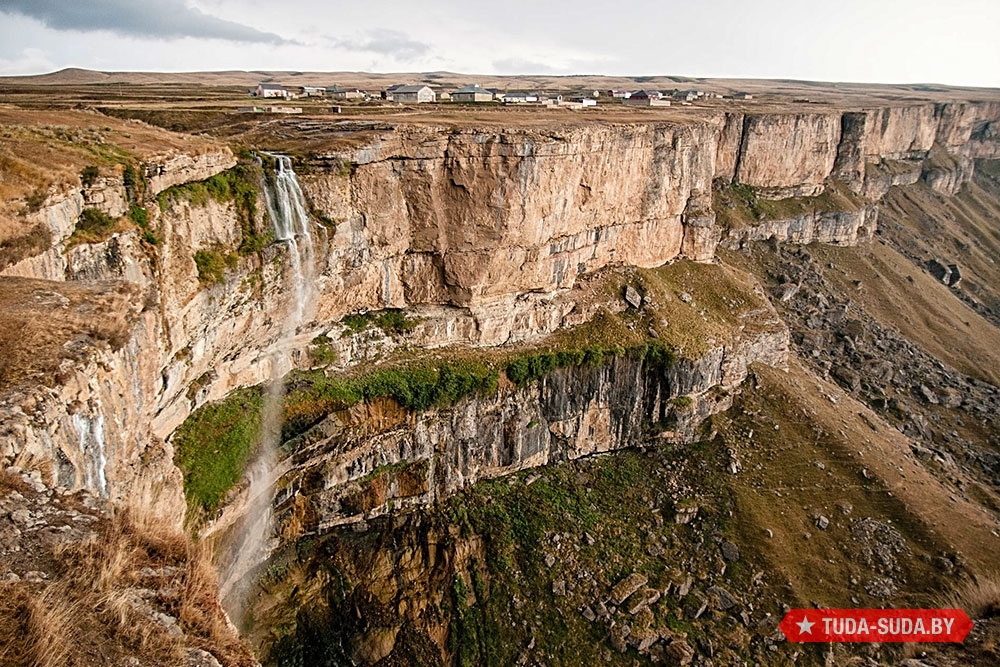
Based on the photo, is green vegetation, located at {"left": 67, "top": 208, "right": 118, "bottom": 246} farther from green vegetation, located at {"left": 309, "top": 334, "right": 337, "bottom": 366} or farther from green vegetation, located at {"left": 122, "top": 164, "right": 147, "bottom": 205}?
green vegetation, located at {"left": 309, "top": 334, "right": 337, "bottom": 366}

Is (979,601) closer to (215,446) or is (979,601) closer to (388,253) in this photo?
(215,446)

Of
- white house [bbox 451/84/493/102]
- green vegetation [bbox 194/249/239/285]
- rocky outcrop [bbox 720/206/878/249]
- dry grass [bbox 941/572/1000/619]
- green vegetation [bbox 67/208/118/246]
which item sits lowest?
rocky outcrop [bbox 720/206/878/249]

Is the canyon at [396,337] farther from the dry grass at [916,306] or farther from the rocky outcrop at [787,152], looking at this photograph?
Answer: the rocky outcrop at [787,152]

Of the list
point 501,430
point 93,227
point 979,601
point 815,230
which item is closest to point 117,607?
point 979,601

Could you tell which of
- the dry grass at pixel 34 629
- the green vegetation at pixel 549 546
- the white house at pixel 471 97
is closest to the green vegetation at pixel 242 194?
the green vegetation at pixel 549 546

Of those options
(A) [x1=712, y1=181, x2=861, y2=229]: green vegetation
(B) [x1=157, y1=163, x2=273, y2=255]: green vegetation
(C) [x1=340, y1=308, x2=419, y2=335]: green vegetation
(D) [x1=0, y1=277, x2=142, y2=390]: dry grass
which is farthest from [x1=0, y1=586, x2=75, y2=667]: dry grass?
(A) [x1=712, y1=181, x2=861, y2=229]: green vegetation

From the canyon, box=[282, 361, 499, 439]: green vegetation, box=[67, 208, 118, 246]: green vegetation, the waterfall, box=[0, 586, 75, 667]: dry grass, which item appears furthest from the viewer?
box=[282, 361, 499, 439]: green vegetation
